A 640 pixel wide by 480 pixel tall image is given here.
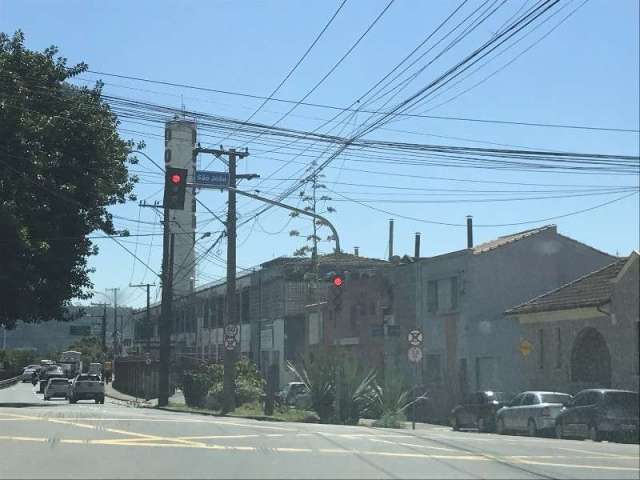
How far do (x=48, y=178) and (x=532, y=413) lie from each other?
66.3ft

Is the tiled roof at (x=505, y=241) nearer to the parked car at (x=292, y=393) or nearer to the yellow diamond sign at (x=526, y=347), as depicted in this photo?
the yellow diamond sign at (x=526, y=347)

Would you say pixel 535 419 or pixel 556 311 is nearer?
pixel 535 419

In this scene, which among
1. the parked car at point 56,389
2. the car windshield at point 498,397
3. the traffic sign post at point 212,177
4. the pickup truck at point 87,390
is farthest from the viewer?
the parked car at point 56,389

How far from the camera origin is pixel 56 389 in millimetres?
53531

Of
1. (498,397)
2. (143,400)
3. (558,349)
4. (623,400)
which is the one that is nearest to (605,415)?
(623,400)

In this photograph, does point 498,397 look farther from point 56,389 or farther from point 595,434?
point 56,389

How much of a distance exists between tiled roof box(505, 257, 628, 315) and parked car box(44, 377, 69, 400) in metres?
30.9

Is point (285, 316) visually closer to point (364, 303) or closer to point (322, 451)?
point (364, 303)

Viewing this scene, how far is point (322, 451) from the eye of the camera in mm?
15789

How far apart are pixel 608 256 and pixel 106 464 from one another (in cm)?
3198

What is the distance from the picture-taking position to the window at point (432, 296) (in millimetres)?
41594

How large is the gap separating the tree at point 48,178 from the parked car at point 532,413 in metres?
17.8

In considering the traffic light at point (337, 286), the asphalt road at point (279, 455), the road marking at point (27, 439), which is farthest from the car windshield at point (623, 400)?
the road marking at point (27, 439)

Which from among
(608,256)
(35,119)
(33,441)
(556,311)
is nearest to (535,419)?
(556,311)
